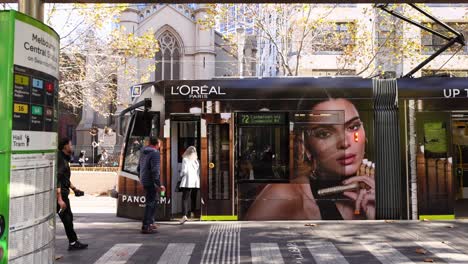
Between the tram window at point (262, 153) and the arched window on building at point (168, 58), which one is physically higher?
the arched window on building at point (168, 58)

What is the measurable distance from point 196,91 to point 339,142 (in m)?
3.08

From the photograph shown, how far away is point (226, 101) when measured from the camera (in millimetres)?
9594

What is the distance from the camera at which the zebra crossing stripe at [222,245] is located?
6.83 meters

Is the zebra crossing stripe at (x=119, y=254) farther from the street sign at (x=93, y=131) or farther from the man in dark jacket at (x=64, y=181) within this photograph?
the street sign at (x=93, y=131)

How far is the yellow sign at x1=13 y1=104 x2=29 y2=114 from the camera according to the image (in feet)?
10.9

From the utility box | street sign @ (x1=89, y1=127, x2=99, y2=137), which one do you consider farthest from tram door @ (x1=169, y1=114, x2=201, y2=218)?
street sign @ (x1=89, y1=127, x2=99, y2=137)

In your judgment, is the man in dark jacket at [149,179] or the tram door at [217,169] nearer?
the man in dark jacket at [149,179]

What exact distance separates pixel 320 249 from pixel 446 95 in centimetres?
450

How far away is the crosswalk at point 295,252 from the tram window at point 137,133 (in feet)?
7.87

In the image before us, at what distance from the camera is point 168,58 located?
4106 cm

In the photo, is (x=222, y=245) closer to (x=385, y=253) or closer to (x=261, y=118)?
(x=385, y=253)

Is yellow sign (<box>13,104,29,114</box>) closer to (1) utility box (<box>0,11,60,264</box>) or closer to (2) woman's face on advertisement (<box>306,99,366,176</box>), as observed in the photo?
(1) utility box (<box>0,11,60,264</box>)

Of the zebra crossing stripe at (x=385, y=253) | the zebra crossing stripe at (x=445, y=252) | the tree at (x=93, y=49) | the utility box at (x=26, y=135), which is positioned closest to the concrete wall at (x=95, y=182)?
the tree at (x=93, y=49)

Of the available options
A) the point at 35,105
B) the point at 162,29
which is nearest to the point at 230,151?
the point at 35,105
